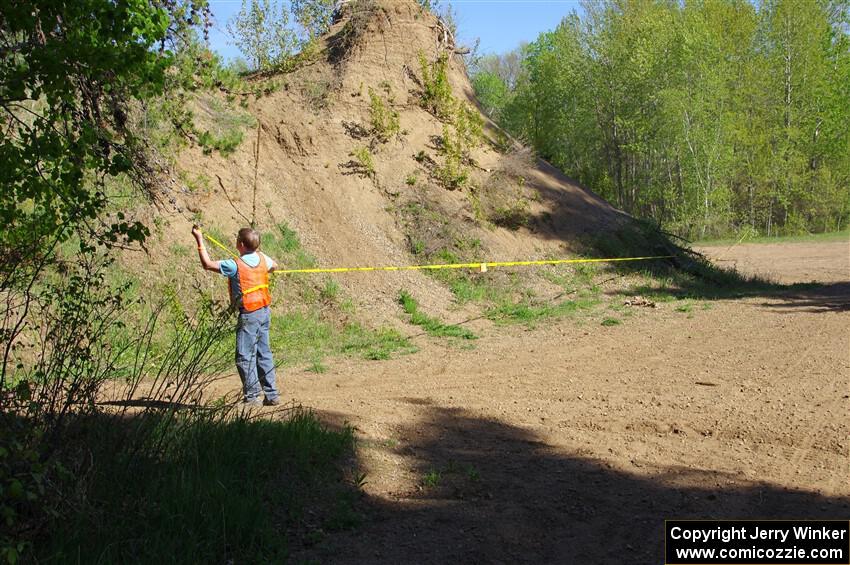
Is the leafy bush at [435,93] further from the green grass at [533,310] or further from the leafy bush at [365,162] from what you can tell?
the green grass at [533,310]

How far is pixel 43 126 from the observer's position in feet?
17.6

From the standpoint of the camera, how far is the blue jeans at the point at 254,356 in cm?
803

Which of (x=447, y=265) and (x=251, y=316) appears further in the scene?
(x=447, y=265)

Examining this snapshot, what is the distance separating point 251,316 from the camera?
8.16 metres

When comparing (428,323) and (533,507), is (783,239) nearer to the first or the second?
(428,323)

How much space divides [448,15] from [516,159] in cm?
511

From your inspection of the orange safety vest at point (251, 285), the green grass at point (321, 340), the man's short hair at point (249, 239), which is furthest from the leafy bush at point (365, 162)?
the orange safety vest at point (251, 285)

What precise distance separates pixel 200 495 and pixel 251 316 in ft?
10.8

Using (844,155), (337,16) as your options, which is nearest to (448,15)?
(337,16)

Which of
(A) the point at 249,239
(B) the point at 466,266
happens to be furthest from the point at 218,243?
(A) the point at 249,239

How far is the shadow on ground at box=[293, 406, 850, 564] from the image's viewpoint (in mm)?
5191

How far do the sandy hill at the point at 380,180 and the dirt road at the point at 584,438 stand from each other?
3565 millimetres

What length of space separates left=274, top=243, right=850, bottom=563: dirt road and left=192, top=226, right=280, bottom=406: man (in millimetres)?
815

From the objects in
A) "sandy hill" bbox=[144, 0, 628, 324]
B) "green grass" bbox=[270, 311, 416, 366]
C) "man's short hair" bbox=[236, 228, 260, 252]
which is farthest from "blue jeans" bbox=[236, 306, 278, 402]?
"sandy hill" bbox=[144, 0, 628, 324]
